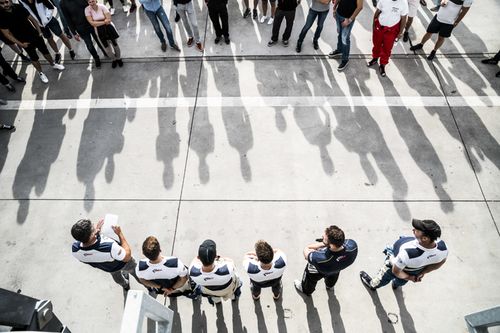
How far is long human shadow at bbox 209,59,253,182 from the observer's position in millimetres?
5895

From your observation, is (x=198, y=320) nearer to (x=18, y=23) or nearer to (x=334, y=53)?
(x=334, y=53)

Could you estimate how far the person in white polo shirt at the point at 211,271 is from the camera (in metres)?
3.37

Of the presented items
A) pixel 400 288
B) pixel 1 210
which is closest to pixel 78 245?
pixel 1 210

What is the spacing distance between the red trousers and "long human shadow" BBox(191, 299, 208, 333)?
574cm

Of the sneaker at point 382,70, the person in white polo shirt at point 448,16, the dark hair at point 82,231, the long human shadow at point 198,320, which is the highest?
the person in white polo shirt at point 448,16

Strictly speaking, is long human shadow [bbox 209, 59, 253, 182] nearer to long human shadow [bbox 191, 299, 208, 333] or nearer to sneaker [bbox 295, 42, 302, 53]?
sneaker [bbox 295, 42, 302, 53]

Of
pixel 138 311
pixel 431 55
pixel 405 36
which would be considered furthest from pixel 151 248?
pixel 405 36

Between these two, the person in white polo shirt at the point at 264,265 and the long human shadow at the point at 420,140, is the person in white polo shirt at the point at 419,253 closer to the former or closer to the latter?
the person in white polo shirt at the point at 264,265

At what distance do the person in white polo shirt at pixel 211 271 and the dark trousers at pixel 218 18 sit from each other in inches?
209

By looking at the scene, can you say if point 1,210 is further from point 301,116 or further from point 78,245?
point 301,116

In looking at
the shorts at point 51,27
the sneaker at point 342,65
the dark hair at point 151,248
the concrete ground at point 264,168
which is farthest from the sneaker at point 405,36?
the shorts at point 51,27

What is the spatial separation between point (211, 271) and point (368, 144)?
3.81 metres

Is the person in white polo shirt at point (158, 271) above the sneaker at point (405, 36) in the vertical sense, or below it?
below

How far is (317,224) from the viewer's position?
16.8 ft
